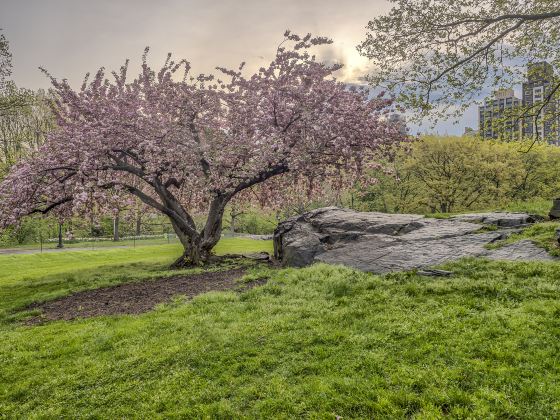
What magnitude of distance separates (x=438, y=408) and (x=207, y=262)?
20009 mm

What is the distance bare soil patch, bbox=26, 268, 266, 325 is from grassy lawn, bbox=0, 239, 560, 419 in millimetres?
1419

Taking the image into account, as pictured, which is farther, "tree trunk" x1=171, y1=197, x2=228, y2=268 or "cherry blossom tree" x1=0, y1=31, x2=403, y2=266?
"tree trunk" x1=171, y1=197, x2=228, y2=268

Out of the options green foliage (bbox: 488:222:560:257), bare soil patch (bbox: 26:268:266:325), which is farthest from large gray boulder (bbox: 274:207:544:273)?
bare soil patch (bbox: 26:268:266:325)

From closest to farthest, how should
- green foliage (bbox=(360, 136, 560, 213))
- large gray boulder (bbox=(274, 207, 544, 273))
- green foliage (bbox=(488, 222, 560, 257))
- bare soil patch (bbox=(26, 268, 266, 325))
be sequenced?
1. green foliage (bbox=(488, 222, 560, 257))
2. bare soil patch (bbox=(26, 268, 266, 325))
3. large gray boulder (bbox=(274, 207, 544, 273))
4. green foliage (bbox=(360, 136, 560, 213))

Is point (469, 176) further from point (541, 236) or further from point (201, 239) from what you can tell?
point (201, 239)

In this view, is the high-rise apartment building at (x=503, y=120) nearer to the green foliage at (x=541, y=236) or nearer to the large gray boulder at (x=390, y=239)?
the large gray boulder at (x=390, y=239)

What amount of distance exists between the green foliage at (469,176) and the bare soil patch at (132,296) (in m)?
38.9

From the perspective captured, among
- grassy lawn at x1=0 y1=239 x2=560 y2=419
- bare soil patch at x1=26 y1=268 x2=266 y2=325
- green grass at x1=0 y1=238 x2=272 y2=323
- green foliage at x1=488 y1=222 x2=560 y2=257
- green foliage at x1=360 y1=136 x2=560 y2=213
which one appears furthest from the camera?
green foliage at x1=360 y1=136 x2=560 y2=213

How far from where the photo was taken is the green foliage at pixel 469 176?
51.0 meters

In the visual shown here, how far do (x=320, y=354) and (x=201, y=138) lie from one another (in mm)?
19426

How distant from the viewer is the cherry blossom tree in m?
20.5

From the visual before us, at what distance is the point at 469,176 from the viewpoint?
171ft

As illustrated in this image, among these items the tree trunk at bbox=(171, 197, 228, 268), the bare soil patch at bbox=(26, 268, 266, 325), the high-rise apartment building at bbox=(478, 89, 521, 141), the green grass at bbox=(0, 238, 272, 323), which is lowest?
the green grass at bbox=(0, 238, 272, 323)

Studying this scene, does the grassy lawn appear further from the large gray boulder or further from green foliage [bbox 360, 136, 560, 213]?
green foliage [bbox 360, 136, 560, 213]
